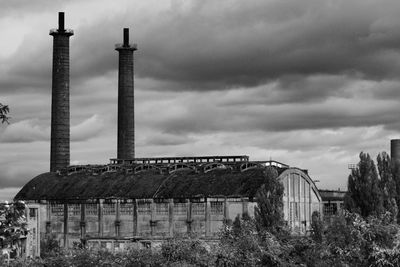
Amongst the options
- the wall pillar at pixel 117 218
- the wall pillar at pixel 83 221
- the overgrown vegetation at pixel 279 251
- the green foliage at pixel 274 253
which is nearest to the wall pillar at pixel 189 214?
the wall pillar at pixel 117 218

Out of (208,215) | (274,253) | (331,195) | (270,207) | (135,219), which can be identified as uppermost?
(331,195)

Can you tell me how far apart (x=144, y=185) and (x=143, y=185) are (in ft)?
0.43

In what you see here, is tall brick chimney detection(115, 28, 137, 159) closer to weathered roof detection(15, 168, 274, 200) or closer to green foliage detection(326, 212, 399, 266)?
weathered roof detection(15, 168, 274, 200)

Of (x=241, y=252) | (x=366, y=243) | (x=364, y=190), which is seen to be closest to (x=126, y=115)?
(x=364, y=190)

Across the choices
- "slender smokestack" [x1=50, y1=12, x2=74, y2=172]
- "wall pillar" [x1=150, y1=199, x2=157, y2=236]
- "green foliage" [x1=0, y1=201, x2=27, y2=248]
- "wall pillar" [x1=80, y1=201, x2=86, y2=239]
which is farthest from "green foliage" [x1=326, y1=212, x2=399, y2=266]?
"slender smokestack" [x1=50, y1=12, x2=74, y2=172]

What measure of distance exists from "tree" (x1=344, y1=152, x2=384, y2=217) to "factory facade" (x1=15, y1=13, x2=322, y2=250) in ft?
30.9

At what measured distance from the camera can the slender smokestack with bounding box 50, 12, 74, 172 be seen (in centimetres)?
7544

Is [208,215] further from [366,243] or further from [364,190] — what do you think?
[366,243]

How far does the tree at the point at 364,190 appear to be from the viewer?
44875 millimetres

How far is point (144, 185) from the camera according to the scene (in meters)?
63.3

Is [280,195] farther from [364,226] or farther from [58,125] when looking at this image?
[58,125]

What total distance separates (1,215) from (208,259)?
18.7 metres

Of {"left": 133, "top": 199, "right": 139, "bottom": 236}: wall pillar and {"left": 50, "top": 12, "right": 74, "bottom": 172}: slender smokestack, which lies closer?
{"left": 133, "top": 199, "right": 139, "bottom": 236}: wall pillar

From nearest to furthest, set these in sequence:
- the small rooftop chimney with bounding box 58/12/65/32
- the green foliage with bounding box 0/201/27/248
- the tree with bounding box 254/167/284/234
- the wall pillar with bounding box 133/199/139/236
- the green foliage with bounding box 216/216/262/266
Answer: the green foliage with bounding box 0/201/27/248, the green foliage with bounding box 216/216/262/266, the tree with bounding box 254/167/284/234, the wall pillar with bounding box 133/199/139/236, the small rooftop chimney with bounding box 58/12/65/32
